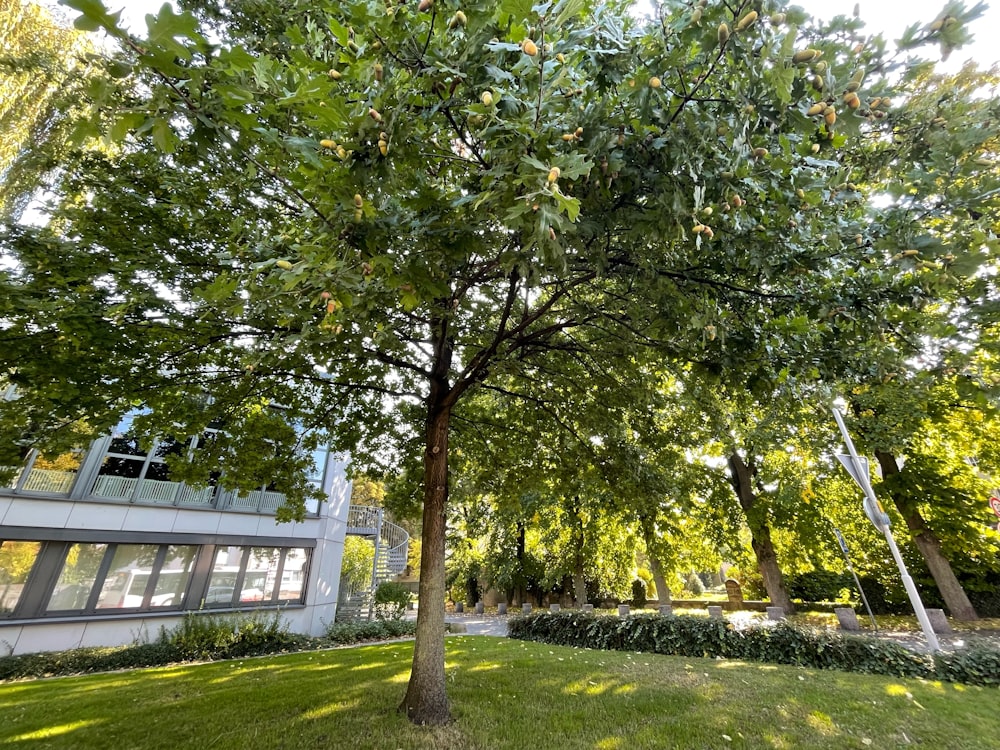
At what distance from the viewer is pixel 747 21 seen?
73.6 inches

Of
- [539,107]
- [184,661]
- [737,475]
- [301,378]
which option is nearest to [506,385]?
[301,378]

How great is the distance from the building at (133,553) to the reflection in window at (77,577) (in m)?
0.02

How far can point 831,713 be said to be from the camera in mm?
5129

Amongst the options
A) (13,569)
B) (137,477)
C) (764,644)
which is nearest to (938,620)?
(764,644)

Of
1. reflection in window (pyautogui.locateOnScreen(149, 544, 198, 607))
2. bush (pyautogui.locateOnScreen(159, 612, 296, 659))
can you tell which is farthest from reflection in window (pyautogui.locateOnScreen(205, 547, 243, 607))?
bush (pyautogui.locateOnScreen(159, 612, 296, 659))

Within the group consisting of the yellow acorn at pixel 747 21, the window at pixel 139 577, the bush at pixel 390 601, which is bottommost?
the bush at pixel 390 601

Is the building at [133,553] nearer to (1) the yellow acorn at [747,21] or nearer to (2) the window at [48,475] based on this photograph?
(2) the window at [48,475]

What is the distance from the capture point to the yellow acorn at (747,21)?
184 cm

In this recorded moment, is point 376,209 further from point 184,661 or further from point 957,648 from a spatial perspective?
point 184,661

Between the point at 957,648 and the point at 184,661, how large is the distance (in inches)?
621

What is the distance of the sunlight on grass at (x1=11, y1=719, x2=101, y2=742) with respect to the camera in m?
4.66

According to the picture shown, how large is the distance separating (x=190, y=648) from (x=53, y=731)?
6.84m

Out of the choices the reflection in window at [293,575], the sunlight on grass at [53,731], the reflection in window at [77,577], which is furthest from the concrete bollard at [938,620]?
the reflection in window at [77,577]

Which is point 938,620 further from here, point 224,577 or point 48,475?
point 48,475
